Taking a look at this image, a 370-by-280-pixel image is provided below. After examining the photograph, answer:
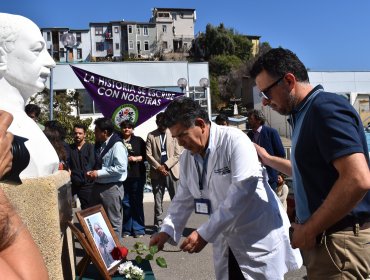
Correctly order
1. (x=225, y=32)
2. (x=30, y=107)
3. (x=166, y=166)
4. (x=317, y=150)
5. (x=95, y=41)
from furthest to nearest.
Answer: (x=95, y=41) < (x=225, y=32) < (x=166, y=166) < (x=30, y=107) < (x=317, y=150)

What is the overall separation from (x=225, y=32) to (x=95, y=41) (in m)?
34.3

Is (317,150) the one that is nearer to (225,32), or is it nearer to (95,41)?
(225,32)

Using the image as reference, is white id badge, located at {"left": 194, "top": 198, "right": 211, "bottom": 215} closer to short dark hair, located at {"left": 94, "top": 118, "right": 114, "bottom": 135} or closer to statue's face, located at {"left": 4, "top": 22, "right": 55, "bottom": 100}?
statue's face, located at {"left": 4, "top": 22, "right": 55, "bottom": 100}

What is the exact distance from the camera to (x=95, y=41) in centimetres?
9794

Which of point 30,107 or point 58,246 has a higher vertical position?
point 30,107

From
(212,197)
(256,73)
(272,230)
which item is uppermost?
(256,73)

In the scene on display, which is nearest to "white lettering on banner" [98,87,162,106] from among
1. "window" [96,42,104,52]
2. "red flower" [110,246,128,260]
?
"red flower" [110,246,128,260]

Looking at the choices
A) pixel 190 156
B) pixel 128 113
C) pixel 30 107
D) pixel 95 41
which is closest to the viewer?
pixel 190 156

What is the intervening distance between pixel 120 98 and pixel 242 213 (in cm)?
550

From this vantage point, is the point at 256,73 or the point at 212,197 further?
the point at 212,197

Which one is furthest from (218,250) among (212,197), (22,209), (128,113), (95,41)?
(95,41)

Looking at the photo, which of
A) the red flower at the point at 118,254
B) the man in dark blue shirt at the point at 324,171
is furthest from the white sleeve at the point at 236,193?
the red flower at the point at 118,254

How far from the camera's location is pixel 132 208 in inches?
266

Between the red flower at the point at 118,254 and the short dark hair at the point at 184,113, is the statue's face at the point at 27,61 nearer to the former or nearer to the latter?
the short dark hair at the point at 184,113
